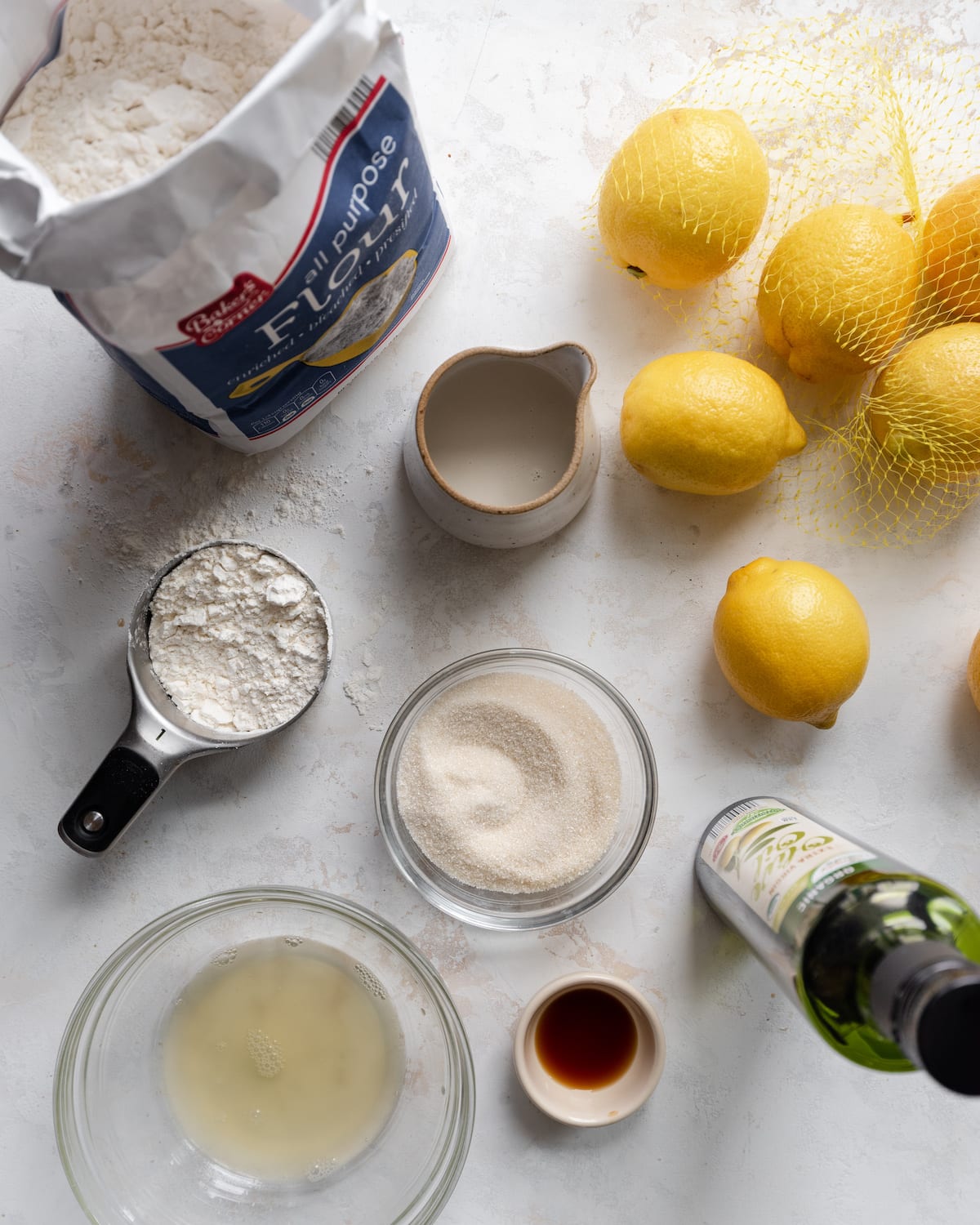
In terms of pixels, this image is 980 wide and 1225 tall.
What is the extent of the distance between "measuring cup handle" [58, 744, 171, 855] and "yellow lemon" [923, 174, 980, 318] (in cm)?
107

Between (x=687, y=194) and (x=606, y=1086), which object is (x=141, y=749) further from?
(x=687, y=194)

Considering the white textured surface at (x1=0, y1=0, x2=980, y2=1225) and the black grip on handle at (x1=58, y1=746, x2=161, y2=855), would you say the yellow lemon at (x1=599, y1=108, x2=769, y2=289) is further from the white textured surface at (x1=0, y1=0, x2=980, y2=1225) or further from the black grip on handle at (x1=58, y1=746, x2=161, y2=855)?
the black grip on handle at (x1=58, y1=746, x2=161, y2=855)

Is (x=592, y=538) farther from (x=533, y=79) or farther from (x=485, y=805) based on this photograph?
(x=533, y=79)

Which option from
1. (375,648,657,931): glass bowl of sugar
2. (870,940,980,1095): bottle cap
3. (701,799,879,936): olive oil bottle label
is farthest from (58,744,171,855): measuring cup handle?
(870,940,980,1095): bottle cap

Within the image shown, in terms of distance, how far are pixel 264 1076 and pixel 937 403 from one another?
41.9 inches

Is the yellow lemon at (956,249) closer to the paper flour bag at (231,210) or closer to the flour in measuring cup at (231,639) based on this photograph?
the paper flour bag at (231,210)

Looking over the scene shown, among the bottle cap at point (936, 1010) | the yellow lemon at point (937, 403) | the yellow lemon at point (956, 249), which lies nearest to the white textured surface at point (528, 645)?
the yellow lemon at point (937, 403)

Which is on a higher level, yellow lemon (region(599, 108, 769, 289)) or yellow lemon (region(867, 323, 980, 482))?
yellow lemon (region(599, 108, 769, 289))

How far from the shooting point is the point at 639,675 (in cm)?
116

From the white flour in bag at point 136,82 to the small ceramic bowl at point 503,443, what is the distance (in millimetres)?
342

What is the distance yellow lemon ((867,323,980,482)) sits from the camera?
0.99m

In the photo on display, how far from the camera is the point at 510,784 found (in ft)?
3.61

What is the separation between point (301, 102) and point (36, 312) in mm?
586

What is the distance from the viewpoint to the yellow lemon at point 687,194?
98 centimetres
